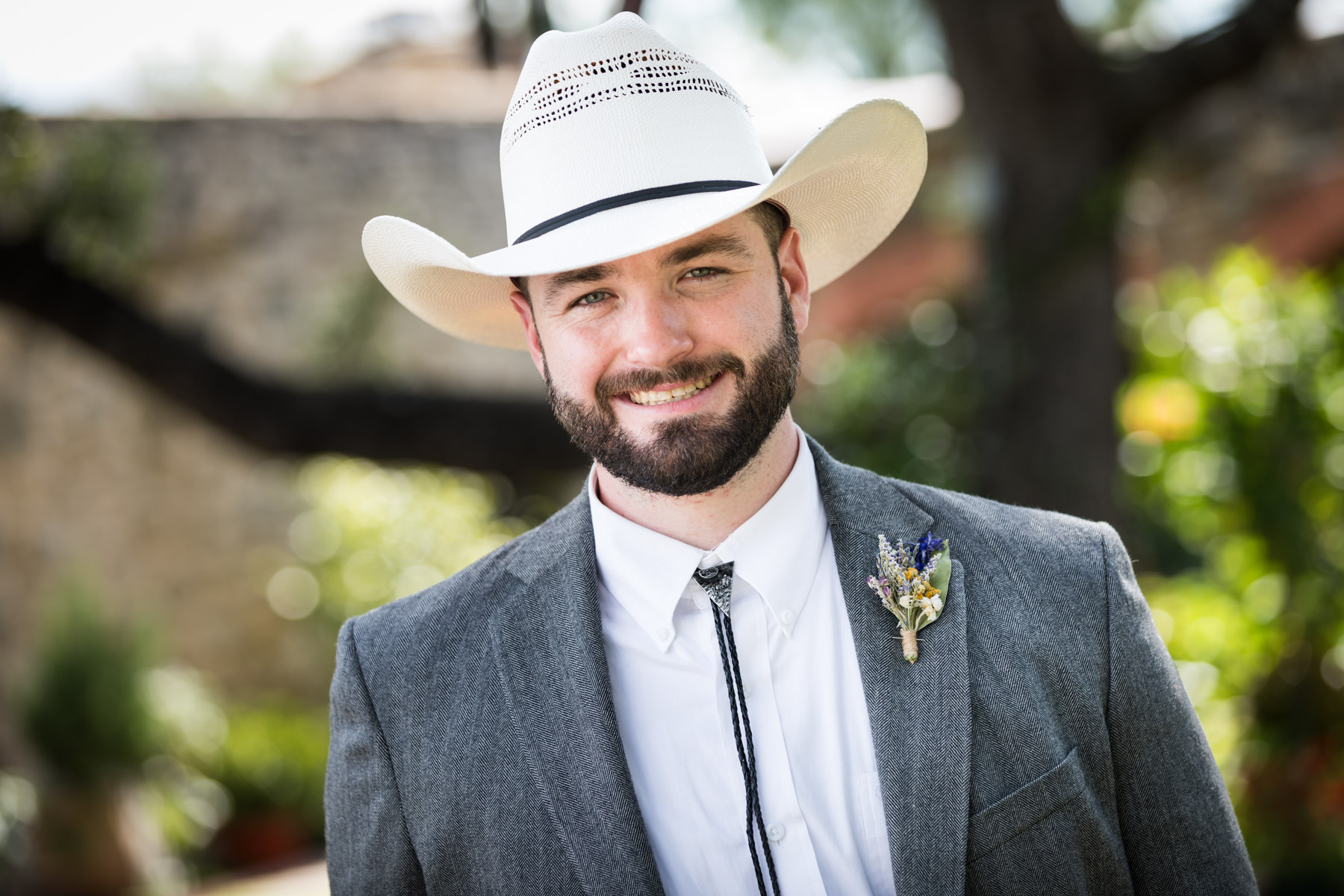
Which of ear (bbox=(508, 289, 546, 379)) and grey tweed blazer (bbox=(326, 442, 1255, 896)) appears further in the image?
ear (bbox=(508, 289, 546, 379))

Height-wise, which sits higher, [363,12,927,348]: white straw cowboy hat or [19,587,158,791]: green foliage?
[363,12,927,348]: white straw cowboy hat

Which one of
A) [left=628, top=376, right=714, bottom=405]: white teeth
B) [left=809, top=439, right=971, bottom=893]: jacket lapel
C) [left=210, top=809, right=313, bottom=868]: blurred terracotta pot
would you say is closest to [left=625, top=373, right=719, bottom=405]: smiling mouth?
[left=628, top=376, right=714, bottom=405]: white teeth

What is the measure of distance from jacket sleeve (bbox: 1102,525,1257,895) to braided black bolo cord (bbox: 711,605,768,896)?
57 cm

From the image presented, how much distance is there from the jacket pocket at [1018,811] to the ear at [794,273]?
0.85 metres

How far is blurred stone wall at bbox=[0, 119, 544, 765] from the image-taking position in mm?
9117

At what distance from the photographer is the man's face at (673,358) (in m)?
1.77

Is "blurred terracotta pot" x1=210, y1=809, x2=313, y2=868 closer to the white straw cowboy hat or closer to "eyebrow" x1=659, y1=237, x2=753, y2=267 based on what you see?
the white straw cowboy hat

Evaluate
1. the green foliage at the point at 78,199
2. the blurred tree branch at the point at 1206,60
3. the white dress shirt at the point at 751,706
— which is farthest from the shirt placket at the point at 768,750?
the green foliage at the point at 78,199

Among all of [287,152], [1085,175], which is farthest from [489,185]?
[1085,175]

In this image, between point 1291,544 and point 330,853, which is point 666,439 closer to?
point 330,853

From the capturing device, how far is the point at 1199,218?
834 cm

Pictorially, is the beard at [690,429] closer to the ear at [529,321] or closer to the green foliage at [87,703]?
the ear at [529,321]

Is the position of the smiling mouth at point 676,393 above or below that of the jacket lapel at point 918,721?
above

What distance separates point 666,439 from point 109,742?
6118mm
